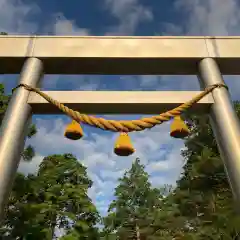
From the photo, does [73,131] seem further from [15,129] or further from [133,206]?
[133,206]

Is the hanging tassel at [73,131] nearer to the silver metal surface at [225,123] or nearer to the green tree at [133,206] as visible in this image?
the silver metal surface at [225,123]

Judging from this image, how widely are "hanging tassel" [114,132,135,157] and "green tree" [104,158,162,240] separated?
64.9 feet

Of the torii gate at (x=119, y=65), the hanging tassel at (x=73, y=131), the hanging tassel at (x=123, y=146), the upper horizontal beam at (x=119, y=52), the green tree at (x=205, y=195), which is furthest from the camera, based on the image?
the green tree at (x=205, y=195)

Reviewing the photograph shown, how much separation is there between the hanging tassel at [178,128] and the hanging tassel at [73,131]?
3.16ft

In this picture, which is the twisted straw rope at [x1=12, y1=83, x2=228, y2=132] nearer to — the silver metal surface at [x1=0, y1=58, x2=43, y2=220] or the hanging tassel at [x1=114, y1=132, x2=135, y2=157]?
the hanging tassel at [x1=114, y1=132, x2=135, y2=157]

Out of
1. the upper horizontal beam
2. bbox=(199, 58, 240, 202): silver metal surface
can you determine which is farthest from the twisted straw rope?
the upper horizontal beam

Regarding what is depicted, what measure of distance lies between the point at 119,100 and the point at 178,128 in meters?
0.71

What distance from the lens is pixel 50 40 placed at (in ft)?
13.1

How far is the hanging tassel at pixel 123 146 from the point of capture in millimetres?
3080

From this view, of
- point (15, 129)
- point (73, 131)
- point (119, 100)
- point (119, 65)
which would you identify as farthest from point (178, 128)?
point (15, 129)

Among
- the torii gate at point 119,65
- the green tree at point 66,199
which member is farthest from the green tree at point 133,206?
the torii gate at point 119,65

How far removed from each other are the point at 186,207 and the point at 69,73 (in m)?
10.6

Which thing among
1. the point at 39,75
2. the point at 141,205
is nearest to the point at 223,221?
the point at 39,75

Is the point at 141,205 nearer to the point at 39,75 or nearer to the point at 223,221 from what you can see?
the point at 223,221
